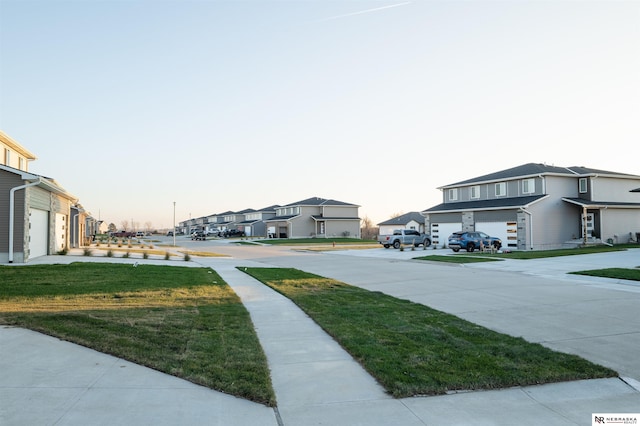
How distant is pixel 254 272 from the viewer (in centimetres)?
1886

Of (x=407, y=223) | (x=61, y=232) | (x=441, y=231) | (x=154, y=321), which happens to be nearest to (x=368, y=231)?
(x=407, y=223)

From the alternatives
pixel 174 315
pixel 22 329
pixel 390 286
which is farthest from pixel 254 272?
pixel 22 329

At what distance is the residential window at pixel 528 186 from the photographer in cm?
3503

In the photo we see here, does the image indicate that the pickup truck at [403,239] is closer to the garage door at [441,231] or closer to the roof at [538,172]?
the garage door at [441,231]

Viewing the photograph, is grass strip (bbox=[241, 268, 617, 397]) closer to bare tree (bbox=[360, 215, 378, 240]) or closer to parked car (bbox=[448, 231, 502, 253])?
parked car (bbox=[448, 231, 502, 253])

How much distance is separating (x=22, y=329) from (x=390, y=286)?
10.4 m

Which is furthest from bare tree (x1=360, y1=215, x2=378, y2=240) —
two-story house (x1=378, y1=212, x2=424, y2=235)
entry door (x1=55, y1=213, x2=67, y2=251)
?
entry door (x1=55, y1=213, x2=67, y2=251)

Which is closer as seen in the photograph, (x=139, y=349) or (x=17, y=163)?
(x=139, y=349)

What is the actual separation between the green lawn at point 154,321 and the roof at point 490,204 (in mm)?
26494

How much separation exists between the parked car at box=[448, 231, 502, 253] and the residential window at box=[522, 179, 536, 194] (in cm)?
518

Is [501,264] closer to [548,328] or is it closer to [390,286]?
[390,286]
